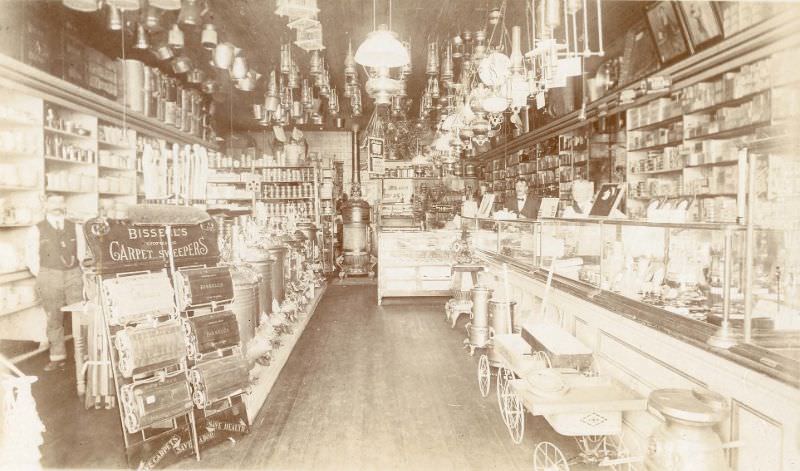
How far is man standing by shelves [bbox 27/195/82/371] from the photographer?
4.76m

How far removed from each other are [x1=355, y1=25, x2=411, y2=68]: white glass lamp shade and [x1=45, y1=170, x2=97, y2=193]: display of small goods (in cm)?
395

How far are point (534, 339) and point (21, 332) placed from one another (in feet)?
17.4

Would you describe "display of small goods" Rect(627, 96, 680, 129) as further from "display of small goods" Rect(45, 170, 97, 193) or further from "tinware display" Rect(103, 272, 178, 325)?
"display of small goods" Rect(45, 170, 97, 193)

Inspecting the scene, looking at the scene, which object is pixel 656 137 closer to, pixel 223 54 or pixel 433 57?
pixel 433 57

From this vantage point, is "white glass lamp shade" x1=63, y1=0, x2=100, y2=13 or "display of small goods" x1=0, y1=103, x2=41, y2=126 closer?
"white glass lamp shade" x1=63, y1=0, x2=100, y2=13

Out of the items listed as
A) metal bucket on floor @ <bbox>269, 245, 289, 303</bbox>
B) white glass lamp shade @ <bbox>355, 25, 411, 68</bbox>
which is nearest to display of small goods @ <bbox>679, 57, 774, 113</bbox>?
white glass lamp shade @ <bbox>355, 25, 411, 68</bbox>

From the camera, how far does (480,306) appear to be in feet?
16.6

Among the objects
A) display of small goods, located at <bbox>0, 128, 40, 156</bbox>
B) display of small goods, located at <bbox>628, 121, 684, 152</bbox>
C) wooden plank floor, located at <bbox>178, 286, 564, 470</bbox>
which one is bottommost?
wooden plank floor, located at <bbox>178, 286, 564, 470</bbox>

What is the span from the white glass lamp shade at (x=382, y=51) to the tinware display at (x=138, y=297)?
2.19 meters

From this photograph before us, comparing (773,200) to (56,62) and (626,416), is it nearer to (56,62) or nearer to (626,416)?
(626,416)

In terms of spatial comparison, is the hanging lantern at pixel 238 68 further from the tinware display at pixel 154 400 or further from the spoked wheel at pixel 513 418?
the spoked wheel at pixel 513 418

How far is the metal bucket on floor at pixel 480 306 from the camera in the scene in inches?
199

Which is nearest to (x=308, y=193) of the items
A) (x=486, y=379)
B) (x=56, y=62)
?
(x=56, y=62)

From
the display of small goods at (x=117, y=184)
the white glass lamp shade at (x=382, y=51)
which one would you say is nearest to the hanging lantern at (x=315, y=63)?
the white glass lamp shade at (x=382, y=51)
